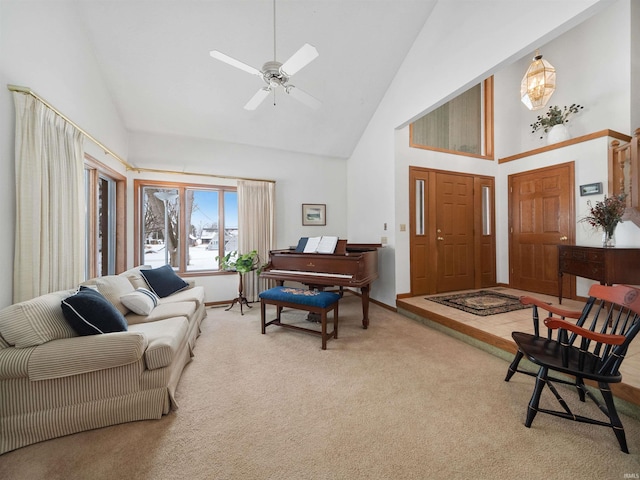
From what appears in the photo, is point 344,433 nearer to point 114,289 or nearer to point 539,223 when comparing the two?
point 114,289

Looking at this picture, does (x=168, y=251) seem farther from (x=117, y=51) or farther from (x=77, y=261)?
(x=117, y=51)

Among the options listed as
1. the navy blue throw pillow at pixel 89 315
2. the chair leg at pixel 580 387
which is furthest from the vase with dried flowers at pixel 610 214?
the navy blue throw pillow at pixel 89 315

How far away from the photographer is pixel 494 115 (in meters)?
4.79

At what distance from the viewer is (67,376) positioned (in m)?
1.62

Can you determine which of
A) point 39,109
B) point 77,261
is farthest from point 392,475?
point 39,109

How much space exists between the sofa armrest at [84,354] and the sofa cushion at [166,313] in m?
0.71

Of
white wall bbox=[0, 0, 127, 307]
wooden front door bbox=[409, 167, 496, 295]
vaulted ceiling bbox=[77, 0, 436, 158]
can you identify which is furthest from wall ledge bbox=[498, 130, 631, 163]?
white wall bbox=[0, 0, 127, 307]

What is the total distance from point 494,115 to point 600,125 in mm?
1472

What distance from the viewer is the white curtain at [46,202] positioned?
1.89m

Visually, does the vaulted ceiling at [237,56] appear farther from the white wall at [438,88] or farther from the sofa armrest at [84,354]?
the sofa armrest at [84,354]

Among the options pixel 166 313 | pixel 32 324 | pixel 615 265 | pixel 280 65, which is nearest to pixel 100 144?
pixel 166 313

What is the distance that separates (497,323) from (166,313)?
11.5 ft

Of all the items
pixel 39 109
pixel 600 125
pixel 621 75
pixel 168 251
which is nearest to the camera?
pixel 39 109

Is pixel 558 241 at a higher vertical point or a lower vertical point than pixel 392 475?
higher
